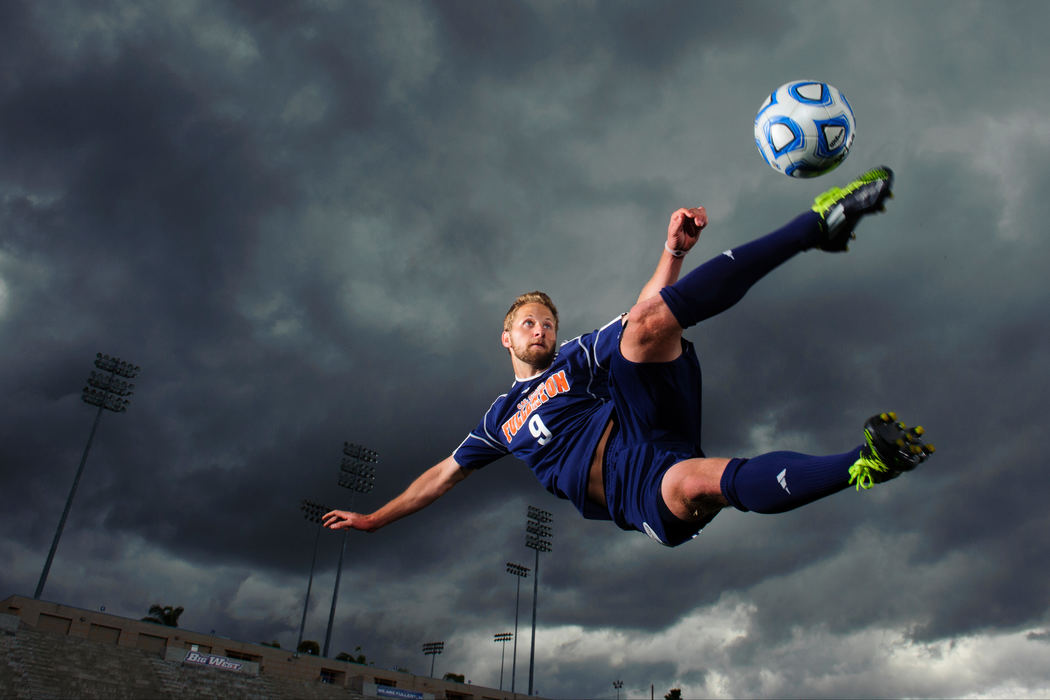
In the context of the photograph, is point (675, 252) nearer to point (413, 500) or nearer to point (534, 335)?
point (534, 335)

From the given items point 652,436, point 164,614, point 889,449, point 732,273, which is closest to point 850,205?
point 732,273

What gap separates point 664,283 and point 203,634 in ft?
140

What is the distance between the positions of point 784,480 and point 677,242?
219cm

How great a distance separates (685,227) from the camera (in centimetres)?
533

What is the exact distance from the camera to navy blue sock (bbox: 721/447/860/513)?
3736mm

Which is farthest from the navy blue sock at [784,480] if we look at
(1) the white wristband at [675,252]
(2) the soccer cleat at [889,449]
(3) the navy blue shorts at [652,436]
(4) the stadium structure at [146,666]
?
(4) the stadium structure at [146,666]

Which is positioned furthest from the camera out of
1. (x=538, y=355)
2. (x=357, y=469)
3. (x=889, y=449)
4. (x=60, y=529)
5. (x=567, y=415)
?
(x=357, y=469)

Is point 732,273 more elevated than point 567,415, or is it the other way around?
point 732,273

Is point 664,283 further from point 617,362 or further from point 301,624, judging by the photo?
point 301,624

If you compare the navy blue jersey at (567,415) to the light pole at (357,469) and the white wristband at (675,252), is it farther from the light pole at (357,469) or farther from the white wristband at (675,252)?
the light pole at (357,469)

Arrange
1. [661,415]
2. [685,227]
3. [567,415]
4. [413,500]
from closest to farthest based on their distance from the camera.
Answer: [661,415] → [685,227] → [567,415] → [413,500]

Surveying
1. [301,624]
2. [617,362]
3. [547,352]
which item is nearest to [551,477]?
[547,352]

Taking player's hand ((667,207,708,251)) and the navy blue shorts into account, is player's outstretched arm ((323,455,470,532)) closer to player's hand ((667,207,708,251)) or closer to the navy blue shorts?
the navy blue shorts

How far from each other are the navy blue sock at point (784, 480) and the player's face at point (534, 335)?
265cm
